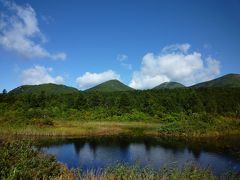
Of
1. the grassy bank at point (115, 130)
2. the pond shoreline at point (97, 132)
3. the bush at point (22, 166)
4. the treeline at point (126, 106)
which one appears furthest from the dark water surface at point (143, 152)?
the treeline at point (126, 106)

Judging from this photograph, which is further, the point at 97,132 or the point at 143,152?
the point at 97,132

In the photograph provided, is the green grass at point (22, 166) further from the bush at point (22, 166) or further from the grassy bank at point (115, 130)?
the grassy bank at point (115, 130)

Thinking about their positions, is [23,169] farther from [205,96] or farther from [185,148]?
[205,96]

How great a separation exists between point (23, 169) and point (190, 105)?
91571 mm

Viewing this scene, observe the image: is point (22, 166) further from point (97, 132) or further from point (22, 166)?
point (97, 132)

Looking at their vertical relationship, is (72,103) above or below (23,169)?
above

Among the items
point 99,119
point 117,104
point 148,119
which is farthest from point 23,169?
point 117,104

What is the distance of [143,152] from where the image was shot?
3903cm

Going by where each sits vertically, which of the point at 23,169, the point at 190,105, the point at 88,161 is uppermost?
the point at 190,105

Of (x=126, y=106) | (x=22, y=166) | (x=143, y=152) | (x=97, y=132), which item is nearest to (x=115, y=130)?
(x=97, y=132)

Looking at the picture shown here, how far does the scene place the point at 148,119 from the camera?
83.3m

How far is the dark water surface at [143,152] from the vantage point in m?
31.2

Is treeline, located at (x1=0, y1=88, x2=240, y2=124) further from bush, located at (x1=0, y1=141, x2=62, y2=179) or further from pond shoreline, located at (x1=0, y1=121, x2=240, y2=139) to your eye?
bush, located at (x1=0, y1=141, x2=62, y2=179)

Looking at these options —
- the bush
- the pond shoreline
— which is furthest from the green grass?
the pond shoreline
